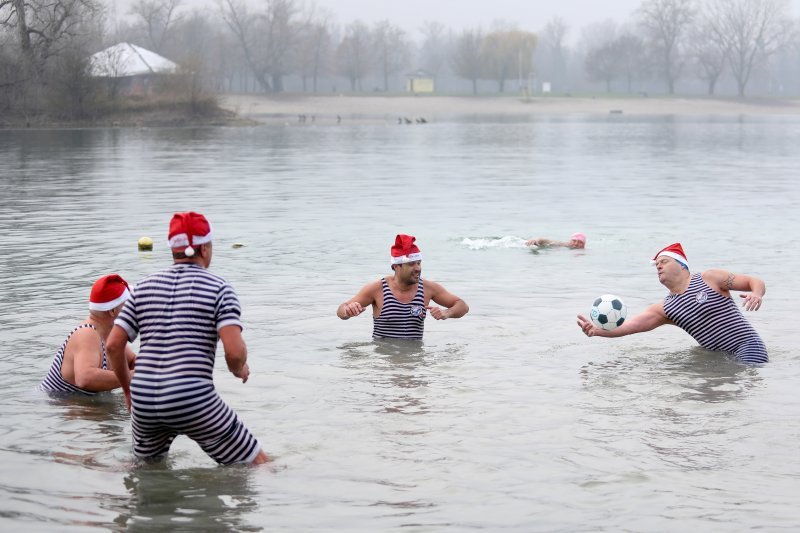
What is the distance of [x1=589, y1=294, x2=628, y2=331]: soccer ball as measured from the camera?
39.2ft

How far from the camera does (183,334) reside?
7227mm

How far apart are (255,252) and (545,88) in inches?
6197

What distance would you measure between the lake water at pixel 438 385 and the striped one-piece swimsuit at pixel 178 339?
0.69 meters

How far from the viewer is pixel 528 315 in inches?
574

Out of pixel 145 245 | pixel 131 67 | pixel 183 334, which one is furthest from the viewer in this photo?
pixel 131 67

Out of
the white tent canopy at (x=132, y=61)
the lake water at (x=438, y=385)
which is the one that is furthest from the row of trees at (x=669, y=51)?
the lake water at (x=438, y=385)

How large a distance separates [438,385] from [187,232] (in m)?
4.25

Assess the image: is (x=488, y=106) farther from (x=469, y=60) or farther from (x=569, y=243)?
(x=569, y=243)

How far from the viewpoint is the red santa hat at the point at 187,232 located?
7277mm

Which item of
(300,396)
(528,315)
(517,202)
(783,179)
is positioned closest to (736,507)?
(300,396)

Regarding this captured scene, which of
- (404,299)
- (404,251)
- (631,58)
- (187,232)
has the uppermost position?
(631,58)

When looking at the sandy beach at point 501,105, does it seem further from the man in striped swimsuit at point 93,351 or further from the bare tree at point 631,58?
the man in striped swimsuit at point 93,351

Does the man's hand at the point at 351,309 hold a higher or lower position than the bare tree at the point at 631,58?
lower

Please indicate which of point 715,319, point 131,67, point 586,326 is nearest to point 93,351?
point 586,326
